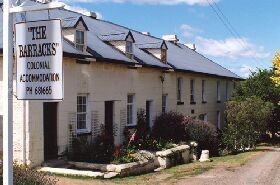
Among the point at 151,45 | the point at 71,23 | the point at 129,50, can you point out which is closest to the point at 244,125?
the point at 151,45

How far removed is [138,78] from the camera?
73.5 feet

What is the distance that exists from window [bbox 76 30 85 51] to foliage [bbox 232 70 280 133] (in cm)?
1819

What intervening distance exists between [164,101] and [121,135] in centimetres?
642

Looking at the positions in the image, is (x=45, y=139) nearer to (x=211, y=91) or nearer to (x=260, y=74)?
(x=211, y=91)

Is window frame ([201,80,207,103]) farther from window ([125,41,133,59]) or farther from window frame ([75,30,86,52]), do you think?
window frame ([75,30,86,52])

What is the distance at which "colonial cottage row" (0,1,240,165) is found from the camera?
15250 mm

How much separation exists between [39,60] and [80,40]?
12.9 metres

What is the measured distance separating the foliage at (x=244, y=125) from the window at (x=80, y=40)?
13750mm

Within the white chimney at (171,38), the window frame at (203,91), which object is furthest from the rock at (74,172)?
the white chimney at (171,38)

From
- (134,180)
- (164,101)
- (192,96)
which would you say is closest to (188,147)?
(164,101)

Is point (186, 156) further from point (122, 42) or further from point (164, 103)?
point (122, 42)

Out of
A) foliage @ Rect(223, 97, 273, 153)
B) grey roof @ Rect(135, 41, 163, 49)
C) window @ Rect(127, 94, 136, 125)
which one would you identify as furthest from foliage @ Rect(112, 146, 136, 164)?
foliage @ Rect(223, 97, 273, 153)

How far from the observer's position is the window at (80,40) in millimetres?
17700

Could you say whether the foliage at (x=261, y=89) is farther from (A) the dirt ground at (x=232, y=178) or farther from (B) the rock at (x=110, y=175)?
(B) the rock at (x=110, y=175)
